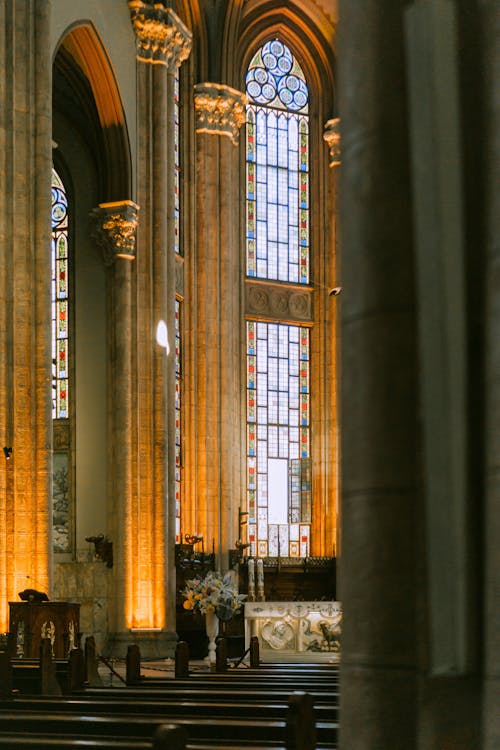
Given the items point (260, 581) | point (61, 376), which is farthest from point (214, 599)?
point (260, 581)

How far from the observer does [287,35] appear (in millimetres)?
32656

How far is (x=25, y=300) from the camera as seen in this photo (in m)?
17.2

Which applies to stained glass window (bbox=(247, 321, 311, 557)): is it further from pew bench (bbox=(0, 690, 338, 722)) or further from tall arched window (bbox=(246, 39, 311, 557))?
pew bench (bbox=(0, 690, 338, 722))

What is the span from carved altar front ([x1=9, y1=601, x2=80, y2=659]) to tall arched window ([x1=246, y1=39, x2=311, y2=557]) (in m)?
14.5

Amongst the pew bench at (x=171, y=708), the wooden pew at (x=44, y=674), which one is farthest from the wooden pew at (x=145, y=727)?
the wooden pew at (x=44, y=674)

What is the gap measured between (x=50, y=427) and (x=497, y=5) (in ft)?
48.2

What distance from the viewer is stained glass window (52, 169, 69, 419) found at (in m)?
25.4

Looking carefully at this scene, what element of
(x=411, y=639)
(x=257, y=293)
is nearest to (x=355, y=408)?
(x=411, y=639)

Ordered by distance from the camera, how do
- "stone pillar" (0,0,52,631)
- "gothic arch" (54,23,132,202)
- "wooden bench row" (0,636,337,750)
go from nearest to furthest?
"wooden bench row" (0,636,337,750)
"stone pillar" (0,0,52,631)
"gothic arch" (54,23,132,202)

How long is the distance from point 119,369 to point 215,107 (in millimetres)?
8225

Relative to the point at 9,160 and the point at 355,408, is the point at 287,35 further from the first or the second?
the point at 355,408

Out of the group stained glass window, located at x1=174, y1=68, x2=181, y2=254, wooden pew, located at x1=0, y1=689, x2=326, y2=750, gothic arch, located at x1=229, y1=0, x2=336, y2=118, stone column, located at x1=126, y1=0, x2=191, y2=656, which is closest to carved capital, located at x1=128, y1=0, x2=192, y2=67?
stone column, located at x1=126, y1=0, x2=191, y2=656

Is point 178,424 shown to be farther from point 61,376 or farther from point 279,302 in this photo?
point 279,302

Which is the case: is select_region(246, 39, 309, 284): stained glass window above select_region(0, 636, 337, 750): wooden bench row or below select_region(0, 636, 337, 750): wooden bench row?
above
